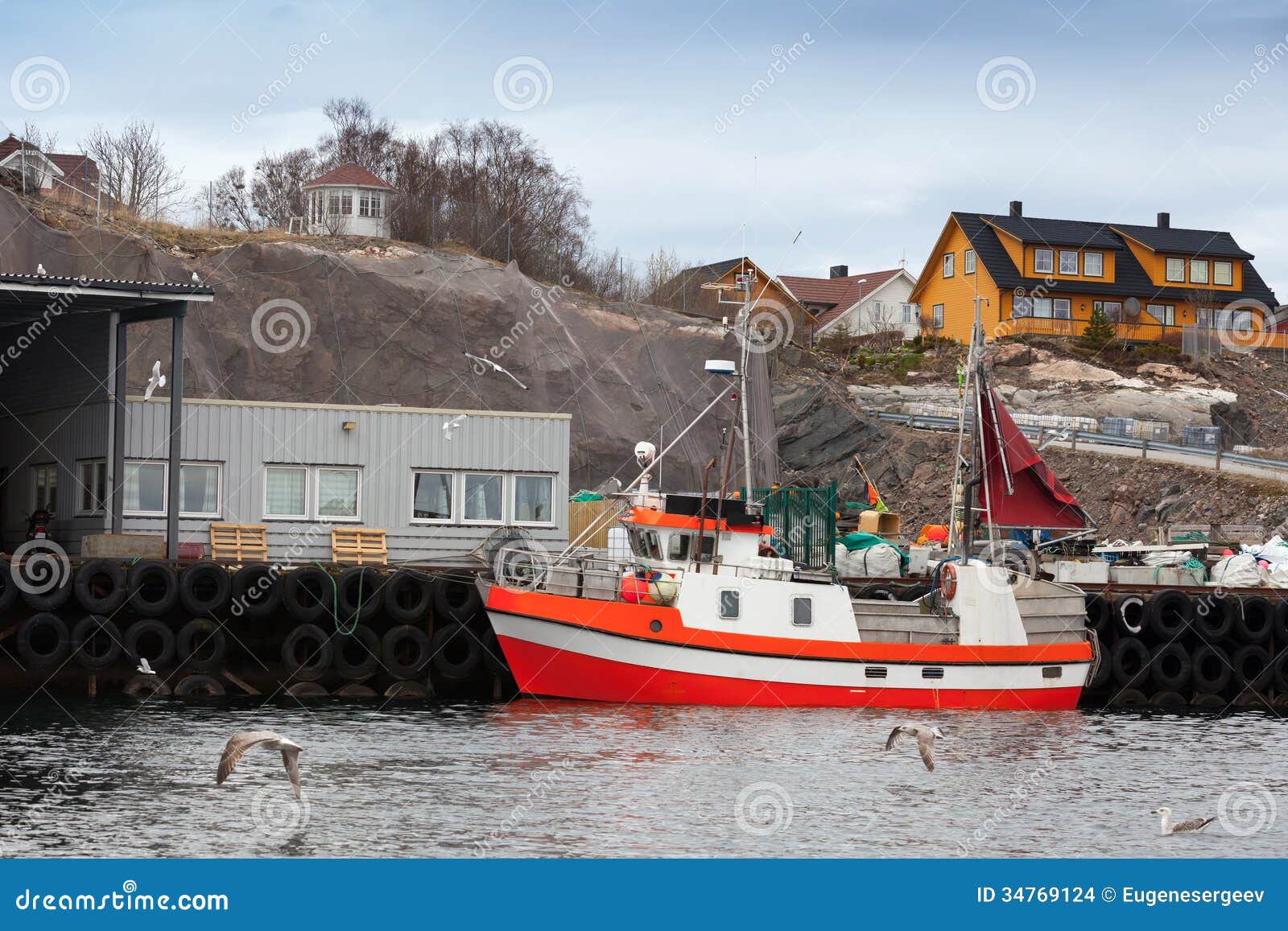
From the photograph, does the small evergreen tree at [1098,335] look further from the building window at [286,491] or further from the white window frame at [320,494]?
the building window at [286,491]

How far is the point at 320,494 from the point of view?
98.3 ft

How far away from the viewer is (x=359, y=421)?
30.1 metres

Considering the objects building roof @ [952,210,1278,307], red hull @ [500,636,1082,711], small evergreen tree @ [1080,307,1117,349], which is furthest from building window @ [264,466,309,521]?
building roof @ [952,210,1278,307]

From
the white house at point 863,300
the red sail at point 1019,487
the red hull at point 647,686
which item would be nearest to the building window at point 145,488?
the red hull at point 647,686

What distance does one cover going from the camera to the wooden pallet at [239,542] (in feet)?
93.8

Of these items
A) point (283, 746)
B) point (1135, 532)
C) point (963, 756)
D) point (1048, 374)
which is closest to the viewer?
point (283, 746)

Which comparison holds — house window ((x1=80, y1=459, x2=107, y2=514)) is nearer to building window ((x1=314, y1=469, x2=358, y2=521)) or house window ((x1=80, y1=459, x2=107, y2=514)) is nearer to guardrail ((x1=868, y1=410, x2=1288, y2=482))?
building window ((x1=314, y1=469, x2=358, y2=521))

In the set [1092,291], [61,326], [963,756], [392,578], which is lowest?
[963,756]

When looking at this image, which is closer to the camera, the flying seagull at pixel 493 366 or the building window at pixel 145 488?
the building window at pixel 145 488

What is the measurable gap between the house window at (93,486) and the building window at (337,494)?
3942 millimetres

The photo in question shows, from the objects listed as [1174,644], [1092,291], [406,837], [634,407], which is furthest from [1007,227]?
[406,837]

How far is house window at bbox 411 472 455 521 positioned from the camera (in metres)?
30.3

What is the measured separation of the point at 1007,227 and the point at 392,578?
5659cm

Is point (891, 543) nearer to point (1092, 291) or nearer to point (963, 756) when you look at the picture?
point (963, 756)
